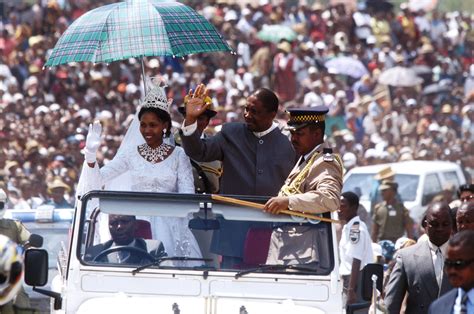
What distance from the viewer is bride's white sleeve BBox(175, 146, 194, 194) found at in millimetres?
10406

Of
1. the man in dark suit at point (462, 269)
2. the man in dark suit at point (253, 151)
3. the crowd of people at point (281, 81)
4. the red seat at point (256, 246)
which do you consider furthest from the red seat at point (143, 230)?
the crowd of people at point (281, 81)

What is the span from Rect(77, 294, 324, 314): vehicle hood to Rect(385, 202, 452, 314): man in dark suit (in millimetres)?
1324

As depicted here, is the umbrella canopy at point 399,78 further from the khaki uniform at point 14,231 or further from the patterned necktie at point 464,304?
the patterned necktie at point 464,304

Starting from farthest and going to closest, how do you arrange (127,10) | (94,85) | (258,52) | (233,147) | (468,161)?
(258,52)
(94,85)
(468,161)
(127,10)
(233,147)

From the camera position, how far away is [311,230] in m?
9.60

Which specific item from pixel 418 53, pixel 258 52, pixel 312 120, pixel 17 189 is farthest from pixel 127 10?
pixel 418 53

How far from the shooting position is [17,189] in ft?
71.5

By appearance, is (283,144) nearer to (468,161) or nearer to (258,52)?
(468,161)

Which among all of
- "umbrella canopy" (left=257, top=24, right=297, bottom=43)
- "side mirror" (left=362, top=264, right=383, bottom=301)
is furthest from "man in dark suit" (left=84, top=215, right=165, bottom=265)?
"umbrella canopy" (left=257, top=24, right=297, bottom=43)

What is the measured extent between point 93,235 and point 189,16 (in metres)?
2.90

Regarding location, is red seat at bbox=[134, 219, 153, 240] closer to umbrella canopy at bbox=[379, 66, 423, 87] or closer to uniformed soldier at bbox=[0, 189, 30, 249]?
uniformed soldier at bbox=[0, 189, 30, 249]

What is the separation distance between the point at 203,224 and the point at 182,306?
68 centimetres

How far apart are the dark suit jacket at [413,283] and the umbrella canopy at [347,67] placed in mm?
20455

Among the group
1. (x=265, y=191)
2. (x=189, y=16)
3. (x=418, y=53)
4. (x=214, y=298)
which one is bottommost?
(x=214, y=298)
